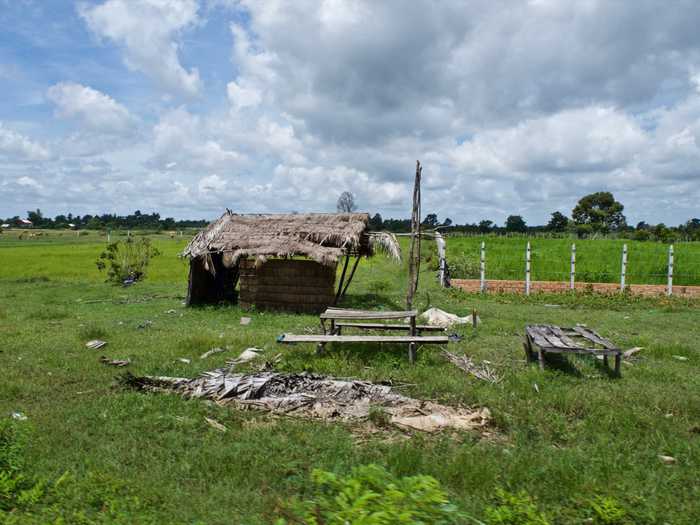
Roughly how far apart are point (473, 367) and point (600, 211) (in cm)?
6233

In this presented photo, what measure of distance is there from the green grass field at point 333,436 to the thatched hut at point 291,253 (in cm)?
318

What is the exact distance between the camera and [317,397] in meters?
5.64

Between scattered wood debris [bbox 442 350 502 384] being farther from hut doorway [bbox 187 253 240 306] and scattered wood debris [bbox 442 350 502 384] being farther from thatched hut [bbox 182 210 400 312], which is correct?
hut doorway [bbox 187 253 240 306]

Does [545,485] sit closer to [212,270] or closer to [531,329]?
[531,329]

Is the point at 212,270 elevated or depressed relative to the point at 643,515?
elevated

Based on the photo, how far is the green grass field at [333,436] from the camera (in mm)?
3662

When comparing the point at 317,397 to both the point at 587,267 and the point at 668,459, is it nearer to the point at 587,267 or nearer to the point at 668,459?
the point at 668,459

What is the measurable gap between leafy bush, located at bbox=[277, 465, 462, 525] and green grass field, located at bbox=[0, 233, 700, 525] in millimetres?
951

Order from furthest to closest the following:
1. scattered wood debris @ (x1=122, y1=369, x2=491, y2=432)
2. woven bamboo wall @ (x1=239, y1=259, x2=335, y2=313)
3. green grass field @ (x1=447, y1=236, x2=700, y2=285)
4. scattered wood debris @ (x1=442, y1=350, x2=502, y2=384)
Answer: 1. green grass field @ (x1=447, y1=236, x2=700, y2=285)
2. woven bamboo wall @ (x1=239, y1=259, x2=335, y2=313)
3. scattered wood debris @ (x1=442, y1=350, x2=502, y2=384)
4. scattered wood debris @ (x1=122, y1=369, x2=491, y2=432)

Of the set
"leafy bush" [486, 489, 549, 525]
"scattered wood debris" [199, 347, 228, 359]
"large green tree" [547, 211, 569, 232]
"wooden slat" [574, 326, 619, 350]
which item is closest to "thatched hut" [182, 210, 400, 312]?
"scattered wood debris" [199, 347, 228, 359]

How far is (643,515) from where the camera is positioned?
3.51 metres

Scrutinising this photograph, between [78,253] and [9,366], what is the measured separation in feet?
90.9

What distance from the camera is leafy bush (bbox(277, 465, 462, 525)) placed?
2.35 metres

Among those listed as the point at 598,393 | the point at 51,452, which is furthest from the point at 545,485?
the point at 51,452
